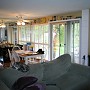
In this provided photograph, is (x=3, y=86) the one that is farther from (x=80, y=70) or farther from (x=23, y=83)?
(x=80, y=70)

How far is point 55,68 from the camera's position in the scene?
3.16 meters

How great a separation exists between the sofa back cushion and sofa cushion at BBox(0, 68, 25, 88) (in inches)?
27.4

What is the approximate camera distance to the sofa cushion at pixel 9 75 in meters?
2.29

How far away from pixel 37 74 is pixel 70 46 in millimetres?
3359

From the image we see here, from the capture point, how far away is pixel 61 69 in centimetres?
331

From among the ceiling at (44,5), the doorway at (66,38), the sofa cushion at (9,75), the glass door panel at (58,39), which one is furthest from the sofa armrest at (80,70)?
the glass door panel at (58,39)

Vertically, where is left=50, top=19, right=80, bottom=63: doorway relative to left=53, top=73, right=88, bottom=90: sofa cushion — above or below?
above

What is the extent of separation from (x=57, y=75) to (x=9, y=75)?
1270 millimetres

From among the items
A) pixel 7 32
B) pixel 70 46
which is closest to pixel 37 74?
pixel 70 46

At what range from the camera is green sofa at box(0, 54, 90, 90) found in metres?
2.42

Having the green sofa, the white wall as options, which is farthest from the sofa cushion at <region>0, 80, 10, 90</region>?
the white wall

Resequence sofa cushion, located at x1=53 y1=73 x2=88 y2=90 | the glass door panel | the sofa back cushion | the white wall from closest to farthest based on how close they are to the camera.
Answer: sofa cushion, located at x1=53 y1=73 x2=88 y2=90 → the sofa back cushion → the white wall → the glass door panel

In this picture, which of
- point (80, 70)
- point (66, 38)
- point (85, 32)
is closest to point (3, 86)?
point (80, 70)

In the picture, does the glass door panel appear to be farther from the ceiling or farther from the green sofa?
the green sofa
